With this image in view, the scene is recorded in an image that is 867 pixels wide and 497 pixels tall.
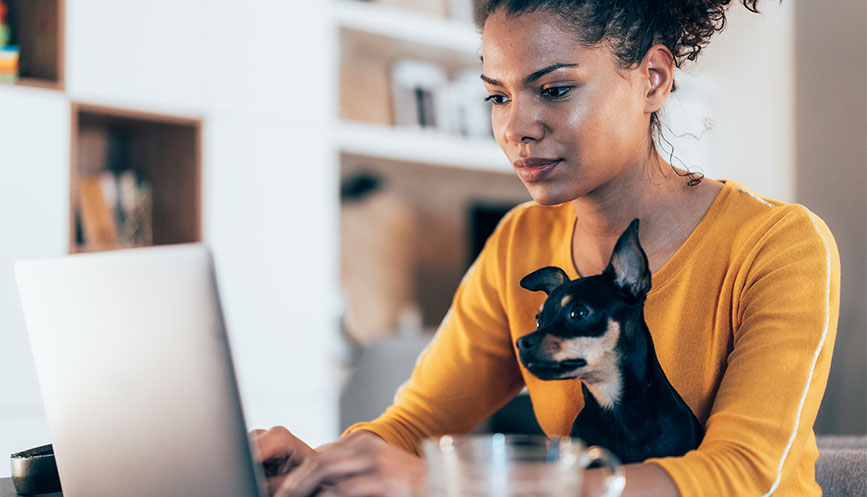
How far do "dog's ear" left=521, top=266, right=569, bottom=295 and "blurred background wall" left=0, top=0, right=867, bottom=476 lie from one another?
119 cm

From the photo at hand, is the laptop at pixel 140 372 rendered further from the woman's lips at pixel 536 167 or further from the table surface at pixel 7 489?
the woman's lips at pixel 536 167

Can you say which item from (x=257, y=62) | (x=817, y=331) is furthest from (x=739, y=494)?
(x=257, y=62)

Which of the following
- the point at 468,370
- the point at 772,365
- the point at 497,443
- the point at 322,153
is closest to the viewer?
the point at 497,443

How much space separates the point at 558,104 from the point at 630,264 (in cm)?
21

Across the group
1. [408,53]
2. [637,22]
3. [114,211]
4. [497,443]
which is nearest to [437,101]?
[408,53]

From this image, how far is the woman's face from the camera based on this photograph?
98 centimetres

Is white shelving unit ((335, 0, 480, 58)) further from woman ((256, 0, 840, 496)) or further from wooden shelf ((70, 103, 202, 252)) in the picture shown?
woman ((256, 0, 840, 496))

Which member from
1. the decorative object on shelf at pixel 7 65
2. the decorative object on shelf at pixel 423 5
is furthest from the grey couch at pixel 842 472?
the decorative object on shelf at pixel 423 5

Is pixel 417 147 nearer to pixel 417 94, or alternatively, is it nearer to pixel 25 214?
pixel 417 94

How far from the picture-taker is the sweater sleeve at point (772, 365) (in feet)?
2.59

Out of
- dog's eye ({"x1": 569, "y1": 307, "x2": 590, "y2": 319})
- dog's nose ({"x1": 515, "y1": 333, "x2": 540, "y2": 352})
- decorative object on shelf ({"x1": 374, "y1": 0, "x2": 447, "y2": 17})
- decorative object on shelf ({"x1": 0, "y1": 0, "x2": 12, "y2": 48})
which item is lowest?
dog's nose ({"x1": 515, "y1": 333, "x2": 540, "y2": 352})

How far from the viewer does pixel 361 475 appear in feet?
2.31

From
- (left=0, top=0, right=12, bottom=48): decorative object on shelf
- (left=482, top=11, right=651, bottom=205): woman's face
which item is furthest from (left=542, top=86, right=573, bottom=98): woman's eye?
(left=0, top=0, right=12, bottom=48): decorative object on shelf

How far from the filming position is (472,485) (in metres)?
0.54
